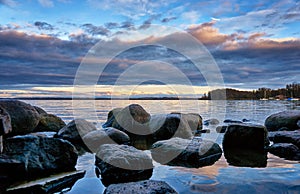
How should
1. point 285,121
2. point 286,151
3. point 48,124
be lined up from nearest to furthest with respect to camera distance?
point 286,151
point 48,124
point 285,121

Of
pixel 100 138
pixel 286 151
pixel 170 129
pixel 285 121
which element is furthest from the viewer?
pixel 285 121

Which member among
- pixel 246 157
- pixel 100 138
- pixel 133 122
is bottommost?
pixel 246 157

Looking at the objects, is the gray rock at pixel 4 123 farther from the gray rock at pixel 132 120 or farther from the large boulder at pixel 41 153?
the gray rock at pixel 132 120

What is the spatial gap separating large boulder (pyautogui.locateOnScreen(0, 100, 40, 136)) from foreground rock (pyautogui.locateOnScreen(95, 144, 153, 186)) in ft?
16.6

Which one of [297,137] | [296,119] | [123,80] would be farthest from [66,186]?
[296,119]

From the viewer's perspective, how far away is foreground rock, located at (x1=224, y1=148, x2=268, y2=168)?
21.3ft

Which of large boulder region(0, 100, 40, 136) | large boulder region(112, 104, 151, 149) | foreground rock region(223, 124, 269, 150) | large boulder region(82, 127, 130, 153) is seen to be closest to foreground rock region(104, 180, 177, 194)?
large boulder region(82, 127, 130, 153)

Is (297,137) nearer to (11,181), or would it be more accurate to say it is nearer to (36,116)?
(11,181)

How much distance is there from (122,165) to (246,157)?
11.8ft

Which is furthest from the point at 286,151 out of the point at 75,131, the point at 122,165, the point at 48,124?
the point at 48,124

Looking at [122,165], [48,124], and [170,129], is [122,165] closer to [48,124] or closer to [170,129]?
[170,129]

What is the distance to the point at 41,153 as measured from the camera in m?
5.72

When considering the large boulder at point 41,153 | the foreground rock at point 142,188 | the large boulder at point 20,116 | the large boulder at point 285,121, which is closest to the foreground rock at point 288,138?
the large boulder at point 285,121

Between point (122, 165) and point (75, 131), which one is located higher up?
point (75, 131)
